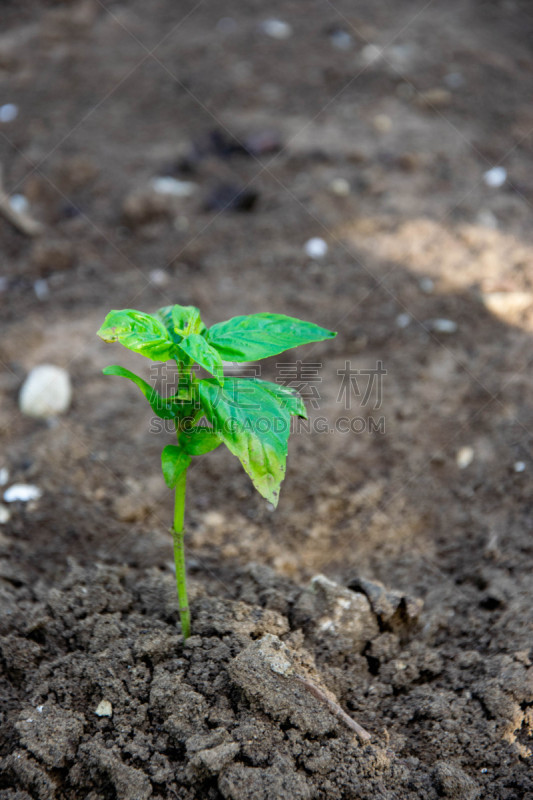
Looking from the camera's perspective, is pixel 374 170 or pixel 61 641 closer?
pixel 61 641

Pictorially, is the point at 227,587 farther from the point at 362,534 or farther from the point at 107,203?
the point at 107,203

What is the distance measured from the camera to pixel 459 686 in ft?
5.40

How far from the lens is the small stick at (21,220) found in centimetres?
361

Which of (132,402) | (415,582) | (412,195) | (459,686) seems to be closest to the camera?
(459,686)

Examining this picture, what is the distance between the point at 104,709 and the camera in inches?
57.4

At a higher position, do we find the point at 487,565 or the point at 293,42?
the point at 293,42

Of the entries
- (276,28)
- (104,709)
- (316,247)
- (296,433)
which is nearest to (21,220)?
(316,247)

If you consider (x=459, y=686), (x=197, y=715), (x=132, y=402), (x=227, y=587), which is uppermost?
(x=197, y=715)

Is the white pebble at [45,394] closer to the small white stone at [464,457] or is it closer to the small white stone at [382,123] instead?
the small white stone at [464,457]

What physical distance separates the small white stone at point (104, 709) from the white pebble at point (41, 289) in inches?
93.2

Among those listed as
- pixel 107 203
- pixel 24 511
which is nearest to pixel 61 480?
pixel 24 511

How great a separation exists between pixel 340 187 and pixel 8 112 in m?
2.66

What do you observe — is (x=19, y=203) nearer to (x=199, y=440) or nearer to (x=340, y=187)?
(x=340, y=187)

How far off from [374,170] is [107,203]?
173 centimetres
